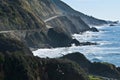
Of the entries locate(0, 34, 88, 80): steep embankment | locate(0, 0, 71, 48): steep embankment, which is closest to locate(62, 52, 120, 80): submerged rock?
locate(0, 34, 88, 80): steep embankment

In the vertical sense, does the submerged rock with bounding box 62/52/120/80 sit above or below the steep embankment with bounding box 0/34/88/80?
below

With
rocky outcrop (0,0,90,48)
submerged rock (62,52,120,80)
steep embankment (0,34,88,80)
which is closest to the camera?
steep embankment (0,34,88,80)

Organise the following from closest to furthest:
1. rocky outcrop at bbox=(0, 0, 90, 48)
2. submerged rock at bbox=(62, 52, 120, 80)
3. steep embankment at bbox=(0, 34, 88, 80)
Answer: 1. steep embankment at bbox=(0, 34, 88, 80)
2. submerged rock at bbox=(62, 52, 120, 80)
3. rocky outcrop at bbox=(0, 0, 90, 48)

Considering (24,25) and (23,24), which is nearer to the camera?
(24,25)

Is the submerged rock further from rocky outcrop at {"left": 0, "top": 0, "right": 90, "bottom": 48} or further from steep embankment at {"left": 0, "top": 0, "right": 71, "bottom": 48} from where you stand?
steep embankment at {"left": 0, "top": 0, "right": 71, "bottom": 48}

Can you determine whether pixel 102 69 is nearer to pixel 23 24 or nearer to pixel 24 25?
pixel 24 25

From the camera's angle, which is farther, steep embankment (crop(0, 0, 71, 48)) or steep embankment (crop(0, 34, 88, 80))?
steep embankment (crop(0, 0, 71, 48))

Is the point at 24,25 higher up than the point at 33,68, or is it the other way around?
the point at 33,68

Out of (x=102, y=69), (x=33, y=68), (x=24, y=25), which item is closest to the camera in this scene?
(x=33, y=68)

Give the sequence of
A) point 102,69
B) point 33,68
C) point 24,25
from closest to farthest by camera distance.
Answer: point 33,68
point 102,69
point 24,25

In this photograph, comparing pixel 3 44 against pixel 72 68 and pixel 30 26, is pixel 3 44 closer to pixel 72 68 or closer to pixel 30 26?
pixel 72 68

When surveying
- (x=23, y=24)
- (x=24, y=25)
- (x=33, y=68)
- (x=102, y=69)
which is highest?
(x=33, y=68)

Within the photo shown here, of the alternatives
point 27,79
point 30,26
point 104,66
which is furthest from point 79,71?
point 30,26

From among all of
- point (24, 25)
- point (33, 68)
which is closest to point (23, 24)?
point (24, 25)
